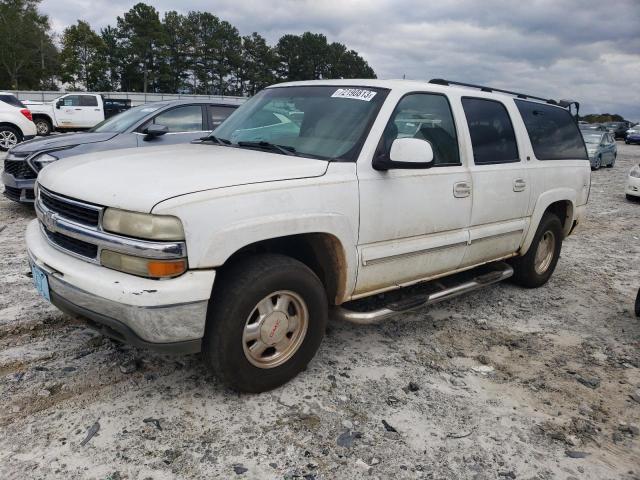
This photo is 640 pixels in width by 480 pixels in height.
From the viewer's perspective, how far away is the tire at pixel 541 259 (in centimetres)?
496

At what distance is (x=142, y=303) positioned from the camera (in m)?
2.44

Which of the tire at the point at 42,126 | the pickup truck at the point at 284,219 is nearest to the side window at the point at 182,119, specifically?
the pickup truck at the point at 284,219

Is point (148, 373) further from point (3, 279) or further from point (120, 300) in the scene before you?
point (3, 279)

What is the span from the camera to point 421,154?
3158 millimetres

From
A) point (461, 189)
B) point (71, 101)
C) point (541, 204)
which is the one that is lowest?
point (541, 204)

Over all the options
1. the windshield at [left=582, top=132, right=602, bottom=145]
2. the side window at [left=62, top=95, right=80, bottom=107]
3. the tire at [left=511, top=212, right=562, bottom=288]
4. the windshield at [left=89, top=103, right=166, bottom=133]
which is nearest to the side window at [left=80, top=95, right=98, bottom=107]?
the side window at [left=62, top=95, right=80, bottom=107]

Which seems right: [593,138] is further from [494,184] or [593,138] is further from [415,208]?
[415,208]

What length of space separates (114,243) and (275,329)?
1.00 meters

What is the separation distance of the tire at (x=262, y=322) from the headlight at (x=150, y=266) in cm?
30

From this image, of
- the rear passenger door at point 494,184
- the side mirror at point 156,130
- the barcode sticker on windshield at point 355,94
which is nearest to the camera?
the barcode sticker on windshield at point 355,94

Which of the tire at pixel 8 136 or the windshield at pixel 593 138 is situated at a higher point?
the windshield at pixel 593 138

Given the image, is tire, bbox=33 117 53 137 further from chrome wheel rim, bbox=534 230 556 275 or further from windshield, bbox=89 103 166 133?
chrome wheel rim, bbox=534 230 556 275

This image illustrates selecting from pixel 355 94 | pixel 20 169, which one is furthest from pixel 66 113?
pixel 355 94

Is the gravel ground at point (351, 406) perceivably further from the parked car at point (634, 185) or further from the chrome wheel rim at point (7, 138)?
the chrome wheel rim at point (7, 138)
